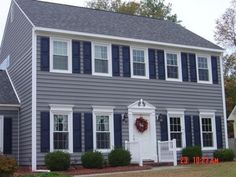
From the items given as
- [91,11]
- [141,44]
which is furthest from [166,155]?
[91,11]

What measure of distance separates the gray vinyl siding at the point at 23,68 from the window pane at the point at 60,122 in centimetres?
116

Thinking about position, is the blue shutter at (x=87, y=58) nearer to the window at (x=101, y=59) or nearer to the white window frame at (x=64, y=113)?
the window at (x=101, y=59)

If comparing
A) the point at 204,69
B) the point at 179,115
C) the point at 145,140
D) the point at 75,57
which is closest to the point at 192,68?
the point at 204,69

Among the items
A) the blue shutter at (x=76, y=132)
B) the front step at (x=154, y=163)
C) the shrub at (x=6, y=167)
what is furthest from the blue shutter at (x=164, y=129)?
the shrub at (x=6, y=167)

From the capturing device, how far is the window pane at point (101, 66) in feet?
73.3

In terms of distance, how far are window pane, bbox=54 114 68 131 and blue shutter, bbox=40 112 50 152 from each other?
1.47 feet

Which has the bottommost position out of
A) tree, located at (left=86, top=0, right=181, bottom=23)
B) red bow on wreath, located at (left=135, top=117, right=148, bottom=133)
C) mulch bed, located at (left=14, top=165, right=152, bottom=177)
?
mulch bed, located at (left=14, top=165, right=152, bottom=177)

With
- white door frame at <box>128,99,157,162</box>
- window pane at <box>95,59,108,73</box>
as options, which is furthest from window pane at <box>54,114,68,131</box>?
white door frame at <box>128,99,157,162</box>

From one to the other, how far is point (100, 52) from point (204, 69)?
22.0 feet

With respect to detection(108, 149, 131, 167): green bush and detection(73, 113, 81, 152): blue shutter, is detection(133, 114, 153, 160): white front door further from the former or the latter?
detection(73, 113, 81, 152): blue shutter

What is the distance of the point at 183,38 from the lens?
26375mm

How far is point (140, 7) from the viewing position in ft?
144

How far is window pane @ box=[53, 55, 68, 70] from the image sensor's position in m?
21.2

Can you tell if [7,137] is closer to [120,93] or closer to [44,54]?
[44,54]
